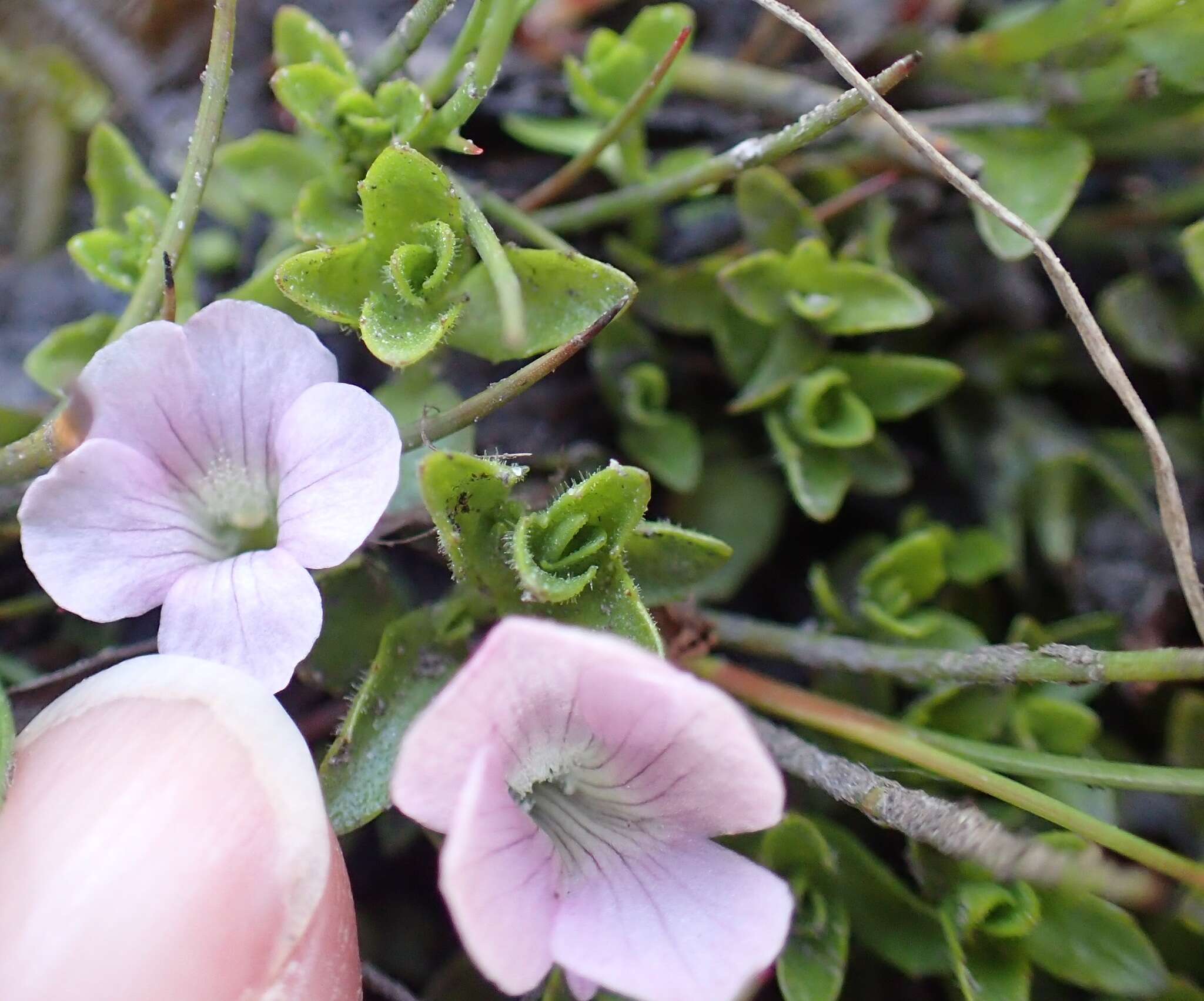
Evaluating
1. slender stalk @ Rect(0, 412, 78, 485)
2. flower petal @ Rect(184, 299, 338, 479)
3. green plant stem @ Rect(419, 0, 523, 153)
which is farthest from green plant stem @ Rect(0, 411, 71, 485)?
green plant stem @ Rect(419, 0, 523, 153)

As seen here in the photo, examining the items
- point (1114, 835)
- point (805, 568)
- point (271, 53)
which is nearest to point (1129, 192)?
point (805, 568)

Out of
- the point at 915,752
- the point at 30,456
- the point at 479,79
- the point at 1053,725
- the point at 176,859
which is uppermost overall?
the point at 479,79

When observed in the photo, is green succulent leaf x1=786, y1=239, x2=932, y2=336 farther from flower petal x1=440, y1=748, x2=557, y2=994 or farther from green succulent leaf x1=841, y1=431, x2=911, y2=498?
flower petal x1=440, y1=748, x2=557, y2=994

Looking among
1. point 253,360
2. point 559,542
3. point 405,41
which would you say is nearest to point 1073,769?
point 559,542

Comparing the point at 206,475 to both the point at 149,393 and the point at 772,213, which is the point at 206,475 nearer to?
the point at 149,393

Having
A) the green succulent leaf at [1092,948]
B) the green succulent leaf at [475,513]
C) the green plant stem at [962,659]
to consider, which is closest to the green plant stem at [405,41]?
the green succulent leaf at [475,513]
